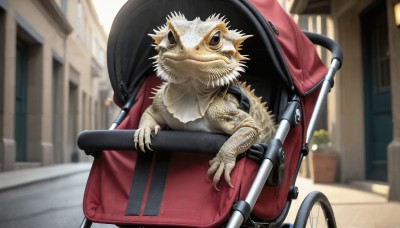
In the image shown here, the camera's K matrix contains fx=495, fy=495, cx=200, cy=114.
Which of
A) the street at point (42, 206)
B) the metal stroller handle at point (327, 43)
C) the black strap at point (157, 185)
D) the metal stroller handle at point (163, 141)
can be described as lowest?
the street at point (42, 206)

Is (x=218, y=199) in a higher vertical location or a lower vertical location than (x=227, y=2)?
lower

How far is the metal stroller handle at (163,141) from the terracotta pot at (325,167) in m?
7.94

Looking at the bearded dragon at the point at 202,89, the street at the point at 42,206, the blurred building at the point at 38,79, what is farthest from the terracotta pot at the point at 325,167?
the blurred building at the point at 38,79

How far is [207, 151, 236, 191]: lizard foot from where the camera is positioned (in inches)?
97.3

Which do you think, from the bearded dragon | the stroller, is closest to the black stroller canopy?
the stroller

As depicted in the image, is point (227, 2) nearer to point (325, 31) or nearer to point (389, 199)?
point (389, 199)

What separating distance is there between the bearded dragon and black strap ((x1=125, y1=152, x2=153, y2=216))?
0.49 ft

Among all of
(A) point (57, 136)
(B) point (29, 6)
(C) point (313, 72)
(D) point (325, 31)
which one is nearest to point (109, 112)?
(A) point (57, 136)

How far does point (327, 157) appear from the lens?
1012 centimetres

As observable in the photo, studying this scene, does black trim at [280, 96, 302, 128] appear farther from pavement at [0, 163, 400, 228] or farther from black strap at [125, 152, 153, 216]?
pavement at [0, 163, 400, 228]

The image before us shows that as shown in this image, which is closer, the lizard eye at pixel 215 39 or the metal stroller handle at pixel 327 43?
the lizard eye at pixel 215 39

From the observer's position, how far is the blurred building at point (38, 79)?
14.1 m

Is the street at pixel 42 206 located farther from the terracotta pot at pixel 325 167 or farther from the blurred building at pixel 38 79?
the terracotta pot at pixel 325 167

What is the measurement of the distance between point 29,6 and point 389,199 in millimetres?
13499
